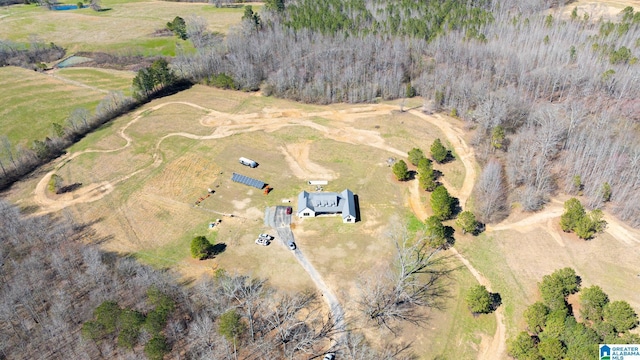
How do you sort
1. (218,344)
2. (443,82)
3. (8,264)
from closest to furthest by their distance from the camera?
(218,344) → (8,264) → (443,82)

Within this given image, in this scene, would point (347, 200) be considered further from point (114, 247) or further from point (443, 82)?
point (443, 82)

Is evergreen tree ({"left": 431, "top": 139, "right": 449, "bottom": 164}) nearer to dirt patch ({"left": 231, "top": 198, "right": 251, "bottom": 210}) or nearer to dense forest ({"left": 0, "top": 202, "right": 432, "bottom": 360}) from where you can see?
A: dense forest ({"left": 0, "top": 202, "right": 432, "bottom": 360})

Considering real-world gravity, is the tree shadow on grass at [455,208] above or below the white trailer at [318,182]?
below

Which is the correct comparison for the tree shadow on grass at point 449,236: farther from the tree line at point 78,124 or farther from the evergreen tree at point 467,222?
the tree line at point 78,124

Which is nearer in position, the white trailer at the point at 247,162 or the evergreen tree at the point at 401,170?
the evergreen tree at the point at 401,170

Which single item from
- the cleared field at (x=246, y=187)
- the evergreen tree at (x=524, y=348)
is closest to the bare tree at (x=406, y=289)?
the cleared field at (x=246, y=187)

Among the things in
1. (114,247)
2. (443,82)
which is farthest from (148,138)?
(443,82)

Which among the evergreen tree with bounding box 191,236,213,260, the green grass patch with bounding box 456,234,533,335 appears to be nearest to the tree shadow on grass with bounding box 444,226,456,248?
the green grass patch with bounding box 456,234,533,335
